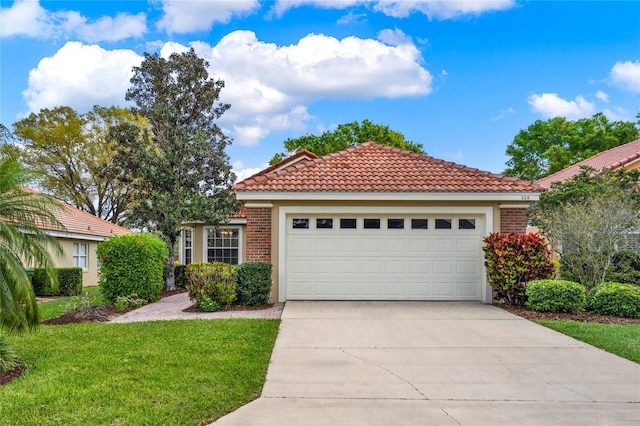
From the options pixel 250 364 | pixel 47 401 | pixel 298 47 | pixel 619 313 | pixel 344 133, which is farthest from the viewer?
pixel 344 133

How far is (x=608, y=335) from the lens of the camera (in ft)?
27.5

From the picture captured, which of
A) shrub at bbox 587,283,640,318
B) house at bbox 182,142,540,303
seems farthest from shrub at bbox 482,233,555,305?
shrub at bbox 587,283,640,318

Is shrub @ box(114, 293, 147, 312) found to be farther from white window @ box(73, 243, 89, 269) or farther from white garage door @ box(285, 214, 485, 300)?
white window @ box(73, 243, 89, 269)

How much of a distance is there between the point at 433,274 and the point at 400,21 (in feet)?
26.2

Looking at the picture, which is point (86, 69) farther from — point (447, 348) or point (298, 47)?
point (447, 348)

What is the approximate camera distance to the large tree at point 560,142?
33.5 meters

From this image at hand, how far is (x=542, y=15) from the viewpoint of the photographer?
13258mm

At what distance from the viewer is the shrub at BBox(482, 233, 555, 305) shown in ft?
36.6

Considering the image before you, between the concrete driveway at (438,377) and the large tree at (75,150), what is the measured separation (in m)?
26.8

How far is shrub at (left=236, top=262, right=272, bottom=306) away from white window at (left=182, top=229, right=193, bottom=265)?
9.80 m

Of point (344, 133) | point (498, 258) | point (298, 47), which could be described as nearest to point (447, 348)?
point (498, 258)

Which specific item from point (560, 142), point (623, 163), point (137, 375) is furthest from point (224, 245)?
point (560, 142)

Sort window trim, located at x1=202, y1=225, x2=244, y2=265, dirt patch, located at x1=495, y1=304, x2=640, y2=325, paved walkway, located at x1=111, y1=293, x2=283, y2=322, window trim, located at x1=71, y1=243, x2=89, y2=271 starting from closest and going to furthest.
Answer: dirt patch, located at x1=495, y1=304, x2=640, y2=325
paved walkway, located at x1=111, y1=293, x2=283, y2=322
window trim, located at x1=202, y1=225, x2=244, y2=265
window trim, located at x1=71, y1=243, x2=89, y2=271

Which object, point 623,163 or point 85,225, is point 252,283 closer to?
point 85,225
